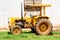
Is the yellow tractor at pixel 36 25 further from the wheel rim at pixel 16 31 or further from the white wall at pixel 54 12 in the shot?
the white wall at pixel 54 12

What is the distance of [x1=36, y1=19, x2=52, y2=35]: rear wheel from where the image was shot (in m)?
19.6

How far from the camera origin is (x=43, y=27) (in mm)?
19922

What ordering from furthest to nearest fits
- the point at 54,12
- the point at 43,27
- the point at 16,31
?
1. the point at 54,12
2. the point at 43,27
3. the point at 16,31

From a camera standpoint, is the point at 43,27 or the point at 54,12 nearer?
the point at 43,27

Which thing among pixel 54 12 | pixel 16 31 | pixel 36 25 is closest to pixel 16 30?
pixel 16 31

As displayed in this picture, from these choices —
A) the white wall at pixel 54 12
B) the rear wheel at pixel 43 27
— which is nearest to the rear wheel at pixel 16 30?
the rear wheel at pixel 43 27

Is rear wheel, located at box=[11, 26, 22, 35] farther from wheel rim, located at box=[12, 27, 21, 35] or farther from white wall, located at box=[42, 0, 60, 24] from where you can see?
white wall, located at box=[42, 0, 60, 24]

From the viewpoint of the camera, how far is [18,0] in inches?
941

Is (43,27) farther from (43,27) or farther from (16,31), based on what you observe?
(16,31)

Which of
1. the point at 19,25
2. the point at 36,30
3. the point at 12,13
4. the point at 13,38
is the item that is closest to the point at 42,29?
the point at 36,30

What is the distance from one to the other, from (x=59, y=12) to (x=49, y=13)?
0.88 m

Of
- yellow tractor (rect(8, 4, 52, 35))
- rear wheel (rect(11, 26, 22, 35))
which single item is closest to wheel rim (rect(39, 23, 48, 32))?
yellow tractor (rect(8, 4, 52, 35))

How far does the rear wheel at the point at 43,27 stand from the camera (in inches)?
773

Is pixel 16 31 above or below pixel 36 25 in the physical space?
below
